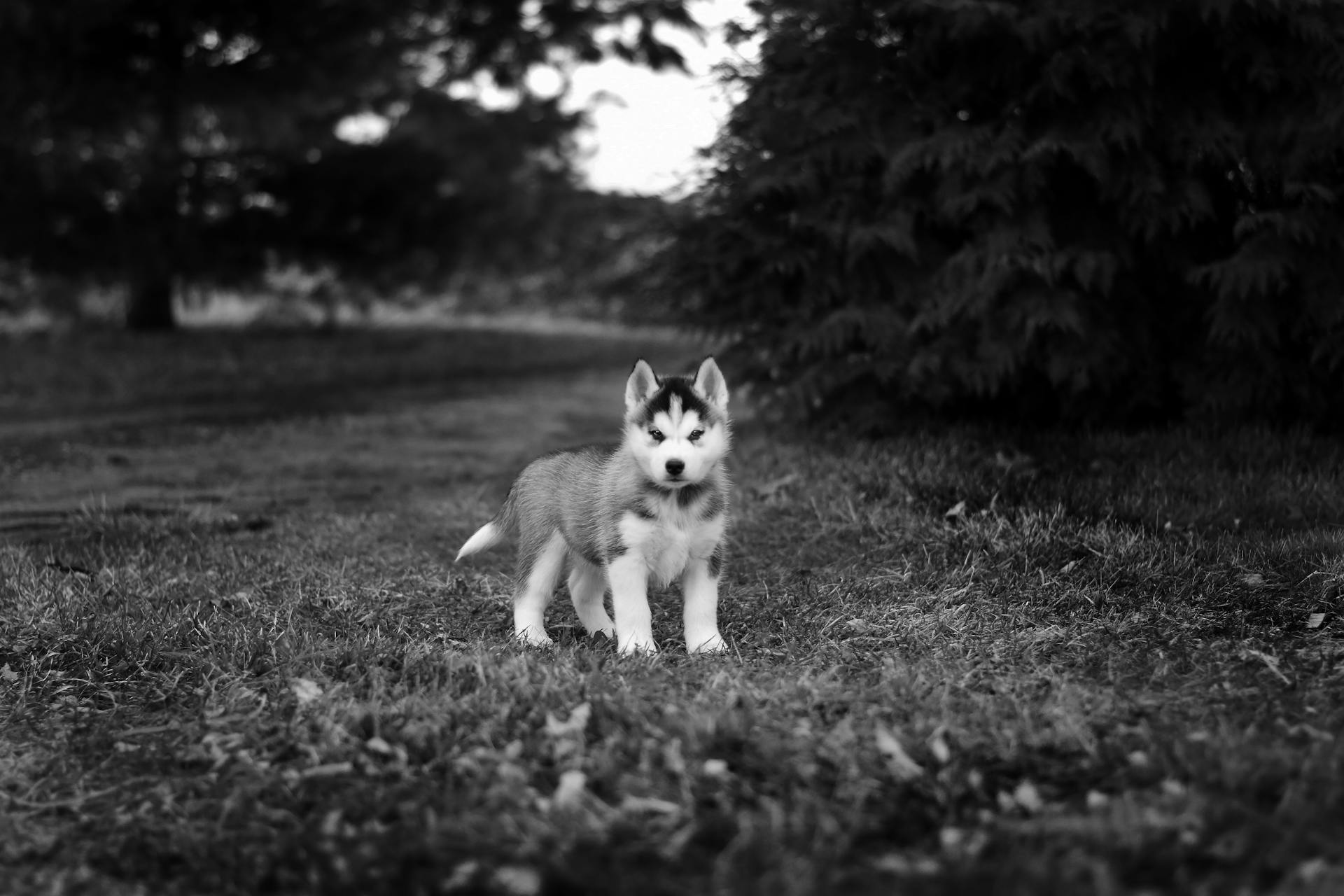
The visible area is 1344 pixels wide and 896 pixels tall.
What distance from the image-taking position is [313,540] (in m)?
7.13

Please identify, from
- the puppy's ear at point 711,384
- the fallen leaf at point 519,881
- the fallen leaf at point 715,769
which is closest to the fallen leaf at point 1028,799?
the fallen leaf at point 715,769

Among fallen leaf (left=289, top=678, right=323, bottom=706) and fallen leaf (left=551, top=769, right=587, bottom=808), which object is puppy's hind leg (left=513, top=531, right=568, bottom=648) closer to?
fallen leaf (left=289, top=678, right=323, bottom=706)

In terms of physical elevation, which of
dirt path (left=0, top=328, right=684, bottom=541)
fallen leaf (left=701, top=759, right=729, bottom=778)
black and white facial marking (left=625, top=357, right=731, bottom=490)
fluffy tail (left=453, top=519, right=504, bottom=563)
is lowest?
fallen leaf (left=701, top=759, right=729, bottom=778)

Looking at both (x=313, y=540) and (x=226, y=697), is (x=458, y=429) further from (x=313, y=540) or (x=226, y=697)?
(x=226, y=697)

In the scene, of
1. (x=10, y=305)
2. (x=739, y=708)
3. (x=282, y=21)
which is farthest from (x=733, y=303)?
(x=10, y=305)

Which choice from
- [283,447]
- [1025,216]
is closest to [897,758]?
[1025,216]

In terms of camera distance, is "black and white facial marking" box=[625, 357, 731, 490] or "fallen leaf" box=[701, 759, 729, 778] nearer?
"fallen leaf" box=[701, 759, 729, 778]

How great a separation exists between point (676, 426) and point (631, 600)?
70 cm

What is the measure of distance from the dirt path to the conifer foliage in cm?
277

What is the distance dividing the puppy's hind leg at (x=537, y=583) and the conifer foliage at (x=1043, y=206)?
3.63m

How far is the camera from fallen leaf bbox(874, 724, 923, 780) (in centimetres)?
379

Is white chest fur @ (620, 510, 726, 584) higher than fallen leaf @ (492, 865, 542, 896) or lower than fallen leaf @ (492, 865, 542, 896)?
higher

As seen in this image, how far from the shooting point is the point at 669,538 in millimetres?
5098

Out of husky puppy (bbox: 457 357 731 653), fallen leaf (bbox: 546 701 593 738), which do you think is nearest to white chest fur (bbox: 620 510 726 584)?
husky puppy (bbox: 457 357 731 653)
